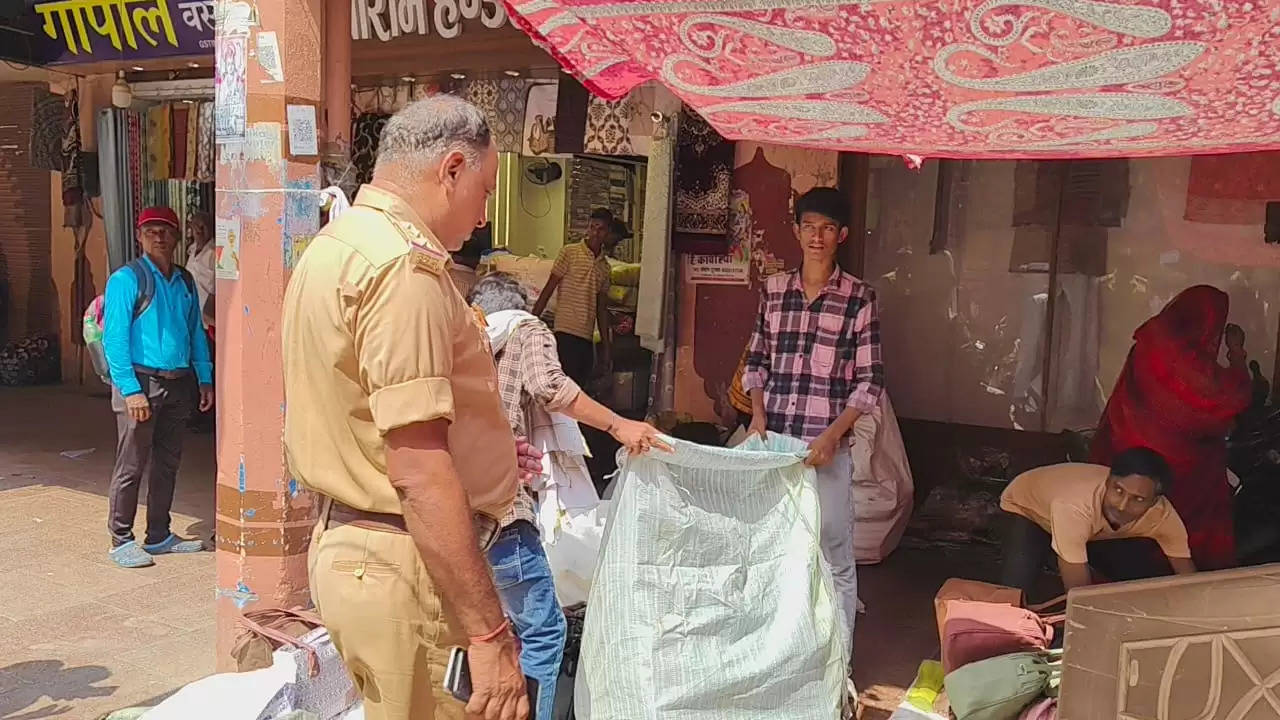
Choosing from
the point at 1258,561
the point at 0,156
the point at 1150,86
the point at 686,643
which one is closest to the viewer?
the point at 1150,86

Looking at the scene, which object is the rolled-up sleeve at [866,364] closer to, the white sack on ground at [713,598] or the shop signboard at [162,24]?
the white sack on ground at [713,598]

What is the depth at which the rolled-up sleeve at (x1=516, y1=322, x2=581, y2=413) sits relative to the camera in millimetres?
3508

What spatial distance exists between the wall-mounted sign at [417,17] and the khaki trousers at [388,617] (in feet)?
17.0

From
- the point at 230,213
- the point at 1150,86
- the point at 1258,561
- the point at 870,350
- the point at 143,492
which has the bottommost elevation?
the point at 143,492

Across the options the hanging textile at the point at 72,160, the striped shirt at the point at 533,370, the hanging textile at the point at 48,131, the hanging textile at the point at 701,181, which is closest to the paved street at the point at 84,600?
the striped shirt at the point at 533,370

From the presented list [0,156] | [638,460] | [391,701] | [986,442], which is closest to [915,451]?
[986,442]

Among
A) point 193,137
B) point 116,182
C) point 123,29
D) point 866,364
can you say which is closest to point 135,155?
point 116,182

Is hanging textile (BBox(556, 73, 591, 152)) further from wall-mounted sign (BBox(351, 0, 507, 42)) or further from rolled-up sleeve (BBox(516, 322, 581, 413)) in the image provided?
rolled-up sleeve (BBox(516, 322, 581, 413))

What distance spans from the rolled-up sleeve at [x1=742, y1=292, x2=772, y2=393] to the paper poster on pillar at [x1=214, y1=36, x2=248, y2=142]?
2150 mm

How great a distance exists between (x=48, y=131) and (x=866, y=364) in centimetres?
900

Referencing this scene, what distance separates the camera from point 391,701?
83.6 inches

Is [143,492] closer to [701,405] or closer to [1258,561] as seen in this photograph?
[701,405]

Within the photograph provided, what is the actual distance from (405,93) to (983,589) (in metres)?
5.26

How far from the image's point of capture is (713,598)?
338cm
